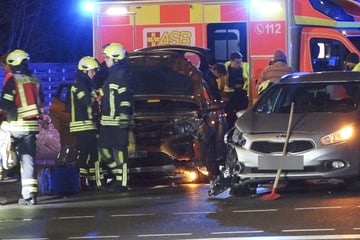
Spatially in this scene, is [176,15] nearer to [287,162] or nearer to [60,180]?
[60,180]

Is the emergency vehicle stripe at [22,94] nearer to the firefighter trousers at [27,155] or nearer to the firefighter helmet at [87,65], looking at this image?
the firefighter trousers at [27,155]

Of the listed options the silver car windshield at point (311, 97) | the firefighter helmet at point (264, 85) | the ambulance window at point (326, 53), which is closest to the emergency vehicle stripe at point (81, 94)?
the silver car windshield at point (311, 97)

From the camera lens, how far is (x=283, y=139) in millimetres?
9430

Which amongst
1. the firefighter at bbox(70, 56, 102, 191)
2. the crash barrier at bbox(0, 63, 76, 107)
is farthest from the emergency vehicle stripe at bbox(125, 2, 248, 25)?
the crash barrier at bbox(0, 63, 76, 107)

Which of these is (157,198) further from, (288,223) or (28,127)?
(288,223)

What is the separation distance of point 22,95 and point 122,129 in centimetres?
144

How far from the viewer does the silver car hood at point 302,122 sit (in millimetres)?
9477

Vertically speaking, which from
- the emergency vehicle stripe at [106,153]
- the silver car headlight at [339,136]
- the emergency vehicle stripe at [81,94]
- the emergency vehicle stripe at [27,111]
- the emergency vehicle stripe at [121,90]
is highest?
the emergency vehicle stripe at [121,90]

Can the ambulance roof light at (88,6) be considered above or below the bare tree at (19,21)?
below

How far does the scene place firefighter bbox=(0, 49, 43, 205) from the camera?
9500mm

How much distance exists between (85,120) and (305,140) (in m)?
3.05

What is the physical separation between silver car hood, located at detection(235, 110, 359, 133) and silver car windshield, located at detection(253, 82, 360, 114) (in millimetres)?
266

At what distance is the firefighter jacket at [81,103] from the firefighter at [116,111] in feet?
0.70

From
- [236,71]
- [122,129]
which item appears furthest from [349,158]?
[236,71]
